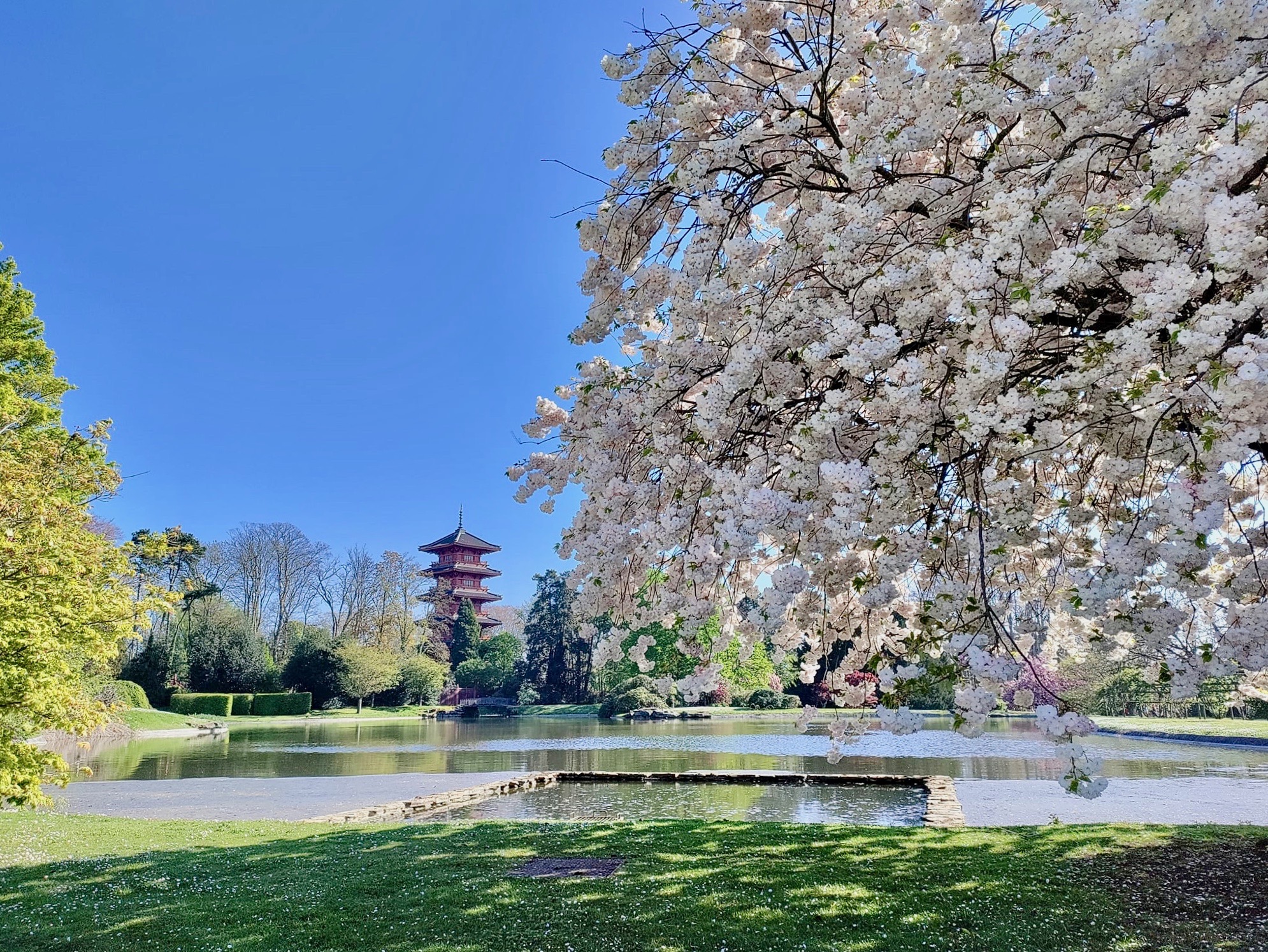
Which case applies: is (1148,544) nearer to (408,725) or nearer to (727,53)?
(727,53)

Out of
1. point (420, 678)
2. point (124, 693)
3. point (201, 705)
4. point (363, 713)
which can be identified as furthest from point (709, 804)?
point (420, 678)

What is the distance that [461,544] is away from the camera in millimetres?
58156

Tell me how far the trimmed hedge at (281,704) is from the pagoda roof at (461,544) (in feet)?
71.7

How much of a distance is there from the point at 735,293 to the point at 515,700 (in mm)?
45697

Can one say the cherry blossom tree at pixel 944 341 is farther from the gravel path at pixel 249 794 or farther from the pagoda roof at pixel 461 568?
the pagoda roof at pixel 461 568

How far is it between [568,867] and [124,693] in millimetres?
28907

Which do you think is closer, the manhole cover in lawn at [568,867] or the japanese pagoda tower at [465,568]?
the manhole cover in lawn at [568,867]

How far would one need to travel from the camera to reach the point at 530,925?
14.6ft

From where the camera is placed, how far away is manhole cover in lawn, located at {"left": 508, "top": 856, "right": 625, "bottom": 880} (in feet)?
18.3

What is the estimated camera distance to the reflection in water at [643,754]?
1393cm

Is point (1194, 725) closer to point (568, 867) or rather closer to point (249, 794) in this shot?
point (568, 867)

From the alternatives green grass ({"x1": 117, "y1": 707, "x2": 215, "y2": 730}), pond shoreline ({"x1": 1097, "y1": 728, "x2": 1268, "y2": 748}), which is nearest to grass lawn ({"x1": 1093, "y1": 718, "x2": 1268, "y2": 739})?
pond shoreline ({"x1": 1097, "y1": 728, "x2": 1268, "y2": 748})

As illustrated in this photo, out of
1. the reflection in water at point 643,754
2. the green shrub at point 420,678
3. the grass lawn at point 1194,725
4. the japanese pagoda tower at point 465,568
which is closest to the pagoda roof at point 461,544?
the japanese pagoda tower at point 465,568

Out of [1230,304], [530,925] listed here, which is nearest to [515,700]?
[530,925]
